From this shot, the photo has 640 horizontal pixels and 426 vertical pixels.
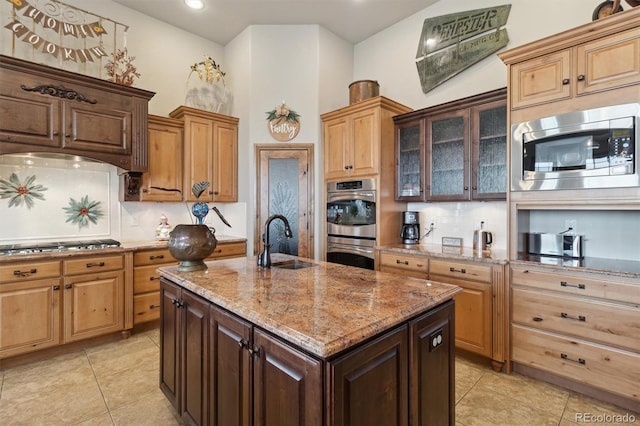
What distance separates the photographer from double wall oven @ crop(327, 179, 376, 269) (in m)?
3.49

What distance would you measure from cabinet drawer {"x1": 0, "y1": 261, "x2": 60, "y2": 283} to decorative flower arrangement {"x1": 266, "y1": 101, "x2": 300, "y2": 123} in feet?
9.10

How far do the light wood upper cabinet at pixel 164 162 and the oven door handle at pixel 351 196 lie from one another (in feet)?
6.24

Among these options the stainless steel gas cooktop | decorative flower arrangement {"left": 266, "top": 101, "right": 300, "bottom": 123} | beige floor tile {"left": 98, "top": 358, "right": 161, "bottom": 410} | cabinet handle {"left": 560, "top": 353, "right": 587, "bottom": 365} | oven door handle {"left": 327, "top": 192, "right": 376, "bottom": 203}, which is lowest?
beige floor tile {"left": 98, "top": 358, "right": 161, "bottom": 410}

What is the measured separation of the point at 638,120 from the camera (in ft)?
6.63

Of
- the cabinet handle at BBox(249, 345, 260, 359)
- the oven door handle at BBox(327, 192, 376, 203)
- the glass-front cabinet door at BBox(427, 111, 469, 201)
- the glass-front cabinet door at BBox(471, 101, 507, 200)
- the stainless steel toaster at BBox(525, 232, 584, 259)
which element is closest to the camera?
the cabinet handle at BBox(249, 345, 260, 359)

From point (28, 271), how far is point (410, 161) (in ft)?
12.3

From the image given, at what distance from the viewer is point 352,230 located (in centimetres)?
368

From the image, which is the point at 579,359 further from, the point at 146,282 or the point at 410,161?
the point at 146,282

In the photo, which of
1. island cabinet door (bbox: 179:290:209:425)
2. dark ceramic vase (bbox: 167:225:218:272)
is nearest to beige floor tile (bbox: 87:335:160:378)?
island cabinet door (bbox: 179:290:209:425)

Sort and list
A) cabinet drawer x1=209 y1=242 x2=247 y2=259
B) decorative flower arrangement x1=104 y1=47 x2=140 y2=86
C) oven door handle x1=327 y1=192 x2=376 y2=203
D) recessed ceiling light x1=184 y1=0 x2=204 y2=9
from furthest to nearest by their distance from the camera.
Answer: cabinet drawer x1=209 y1=242 x2=247 y2=259 → recessed ceiling light x1=184 y1=0 x2=204 y2=9 → oven door handle x1=327 y1=192 x2=376 y2=203 → decorative flower arrangement x1=104 y1=47 x2=140 y2=86

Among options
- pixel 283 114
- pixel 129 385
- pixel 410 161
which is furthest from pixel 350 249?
pixel 129 385

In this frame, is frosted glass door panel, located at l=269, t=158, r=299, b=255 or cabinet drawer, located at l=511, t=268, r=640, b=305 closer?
cabinet drawer, located at l=511, t=268, r=640, b=305

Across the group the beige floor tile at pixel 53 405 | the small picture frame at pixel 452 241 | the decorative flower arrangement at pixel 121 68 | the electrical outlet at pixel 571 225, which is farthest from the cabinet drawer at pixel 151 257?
the electrical outlet at pixel 571 225

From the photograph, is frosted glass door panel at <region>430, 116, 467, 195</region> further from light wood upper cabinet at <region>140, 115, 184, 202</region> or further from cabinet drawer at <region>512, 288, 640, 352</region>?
light wood upper cabinet at <region>140, 115, 184, 202</region>
